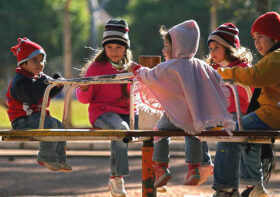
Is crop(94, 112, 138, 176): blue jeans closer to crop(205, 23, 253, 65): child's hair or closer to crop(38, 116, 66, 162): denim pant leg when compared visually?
crop(38, 116, 66, 162): denim pant leg

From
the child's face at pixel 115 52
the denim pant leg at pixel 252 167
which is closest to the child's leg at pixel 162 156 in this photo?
the denim pant leg at pixel 252 167

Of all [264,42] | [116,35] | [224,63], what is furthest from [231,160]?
[116,35]

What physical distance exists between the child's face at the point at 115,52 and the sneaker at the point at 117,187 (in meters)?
1.17

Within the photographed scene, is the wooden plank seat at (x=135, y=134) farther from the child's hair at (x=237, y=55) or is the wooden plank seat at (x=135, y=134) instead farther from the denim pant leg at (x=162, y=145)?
the child's hair at (x=237, y=55)

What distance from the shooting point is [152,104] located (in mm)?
5160

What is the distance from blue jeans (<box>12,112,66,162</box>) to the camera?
231 inches

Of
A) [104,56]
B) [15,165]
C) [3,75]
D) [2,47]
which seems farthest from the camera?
[3,75]

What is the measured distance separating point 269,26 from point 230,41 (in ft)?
3.15

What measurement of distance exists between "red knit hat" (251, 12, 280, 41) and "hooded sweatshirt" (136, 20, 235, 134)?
22.0 inches

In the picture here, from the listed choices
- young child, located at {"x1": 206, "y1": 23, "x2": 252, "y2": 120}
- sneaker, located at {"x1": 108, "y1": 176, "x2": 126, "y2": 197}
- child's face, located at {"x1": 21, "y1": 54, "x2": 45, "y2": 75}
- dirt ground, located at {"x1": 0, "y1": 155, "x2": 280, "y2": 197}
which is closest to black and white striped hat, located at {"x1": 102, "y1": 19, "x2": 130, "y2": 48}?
child's face, located at {"x1": 21, "y1": 54, "x2": 45, "y2": 75}

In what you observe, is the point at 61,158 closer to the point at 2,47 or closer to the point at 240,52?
the point at 240,52

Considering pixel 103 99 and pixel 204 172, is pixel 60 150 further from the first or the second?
pixel 204 172

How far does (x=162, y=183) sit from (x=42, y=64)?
1.77 metres

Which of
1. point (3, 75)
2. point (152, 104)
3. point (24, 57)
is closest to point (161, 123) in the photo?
point (152, 104)
